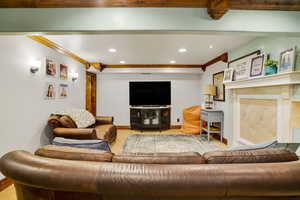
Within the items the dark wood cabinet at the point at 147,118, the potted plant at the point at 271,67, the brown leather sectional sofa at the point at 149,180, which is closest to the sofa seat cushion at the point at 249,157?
the brown leather sectional sofa at the point at 149,180

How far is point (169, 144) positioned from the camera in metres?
3.57

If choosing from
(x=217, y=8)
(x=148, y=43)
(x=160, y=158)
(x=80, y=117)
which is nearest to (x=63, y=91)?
(x=80, y=117)

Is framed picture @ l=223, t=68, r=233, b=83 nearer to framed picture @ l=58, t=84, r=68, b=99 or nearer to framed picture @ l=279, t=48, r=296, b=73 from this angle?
framed picture @ l=279, t=48, r=296, b=73

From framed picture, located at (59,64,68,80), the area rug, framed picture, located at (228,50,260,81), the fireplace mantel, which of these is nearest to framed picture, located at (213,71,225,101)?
framed picture, located at (228,50,260,81)

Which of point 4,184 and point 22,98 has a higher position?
point 22,98

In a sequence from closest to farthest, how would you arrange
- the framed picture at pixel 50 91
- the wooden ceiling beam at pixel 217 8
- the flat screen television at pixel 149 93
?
the wooden ceiling beam at pixel 217 8, the framed picture at pixel 50 91, the flat screen television at pixel 149 93

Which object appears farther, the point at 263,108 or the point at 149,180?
the point at 263,108

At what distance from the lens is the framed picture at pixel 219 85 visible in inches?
150

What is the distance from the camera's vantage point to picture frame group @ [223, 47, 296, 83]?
1963 millimetres

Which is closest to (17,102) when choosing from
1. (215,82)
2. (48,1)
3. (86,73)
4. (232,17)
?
(48,1)

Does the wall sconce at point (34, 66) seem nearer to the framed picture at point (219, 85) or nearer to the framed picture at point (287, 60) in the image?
the framed picture at point (287, 60)

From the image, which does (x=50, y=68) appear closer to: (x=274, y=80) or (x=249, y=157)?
(x=249, y=157)

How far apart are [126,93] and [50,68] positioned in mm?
2779

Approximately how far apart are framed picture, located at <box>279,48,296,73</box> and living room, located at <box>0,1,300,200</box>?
0.02 m
